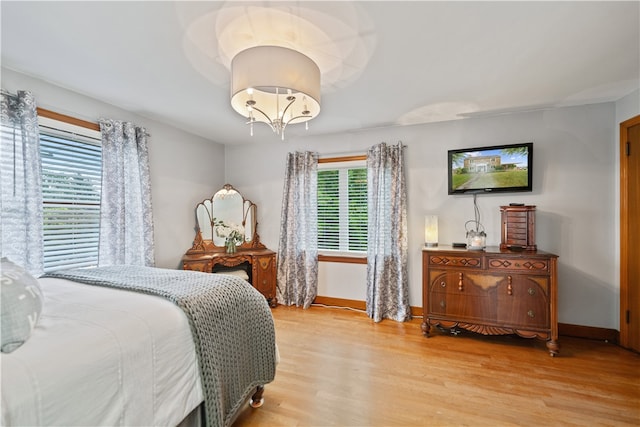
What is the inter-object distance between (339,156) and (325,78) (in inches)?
66.5

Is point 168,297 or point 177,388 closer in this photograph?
point 177,388

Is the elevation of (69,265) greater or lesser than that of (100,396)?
greater

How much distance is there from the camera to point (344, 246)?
13.3 ft

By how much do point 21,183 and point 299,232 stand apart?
111 inches

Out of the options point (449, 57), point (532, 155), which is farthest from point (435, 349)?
point (449, 57)

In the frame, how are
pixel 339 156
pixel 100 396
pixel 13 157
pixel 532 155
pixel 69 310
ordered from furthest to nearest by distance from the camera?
1. pixel 339 156
2. pixel 532 155
3. pixel 13 157
4. pixel 69 310
5. pixel 100 396

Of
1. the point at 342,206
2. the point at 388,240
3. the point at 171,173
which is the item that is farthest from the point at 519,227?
the point at 171,173

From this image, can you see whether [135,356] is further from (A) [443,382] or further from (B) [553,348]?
→ (B) [553,348]

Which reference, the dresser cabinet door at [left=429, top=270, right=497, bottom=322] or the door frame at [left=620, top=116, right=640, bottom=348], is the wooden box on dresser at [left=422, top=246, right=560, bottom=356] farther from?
the door frame at [left=620, top=116, right=640, bottom=348]

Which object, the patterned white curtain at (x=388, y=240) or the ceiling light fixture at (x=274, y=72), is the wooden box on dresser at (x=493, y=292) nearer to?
the patterned white curtain at (x=388, y=240)

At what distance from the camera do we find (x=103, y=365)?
1.03m

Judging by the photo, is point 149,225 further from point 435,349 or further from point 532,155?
point 532,155

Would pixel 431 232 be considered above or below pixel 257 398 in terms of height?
above

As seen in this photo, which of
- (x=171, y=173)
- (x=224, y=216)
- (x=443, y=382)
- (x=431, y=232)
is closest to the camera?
(x=443, y=382)
